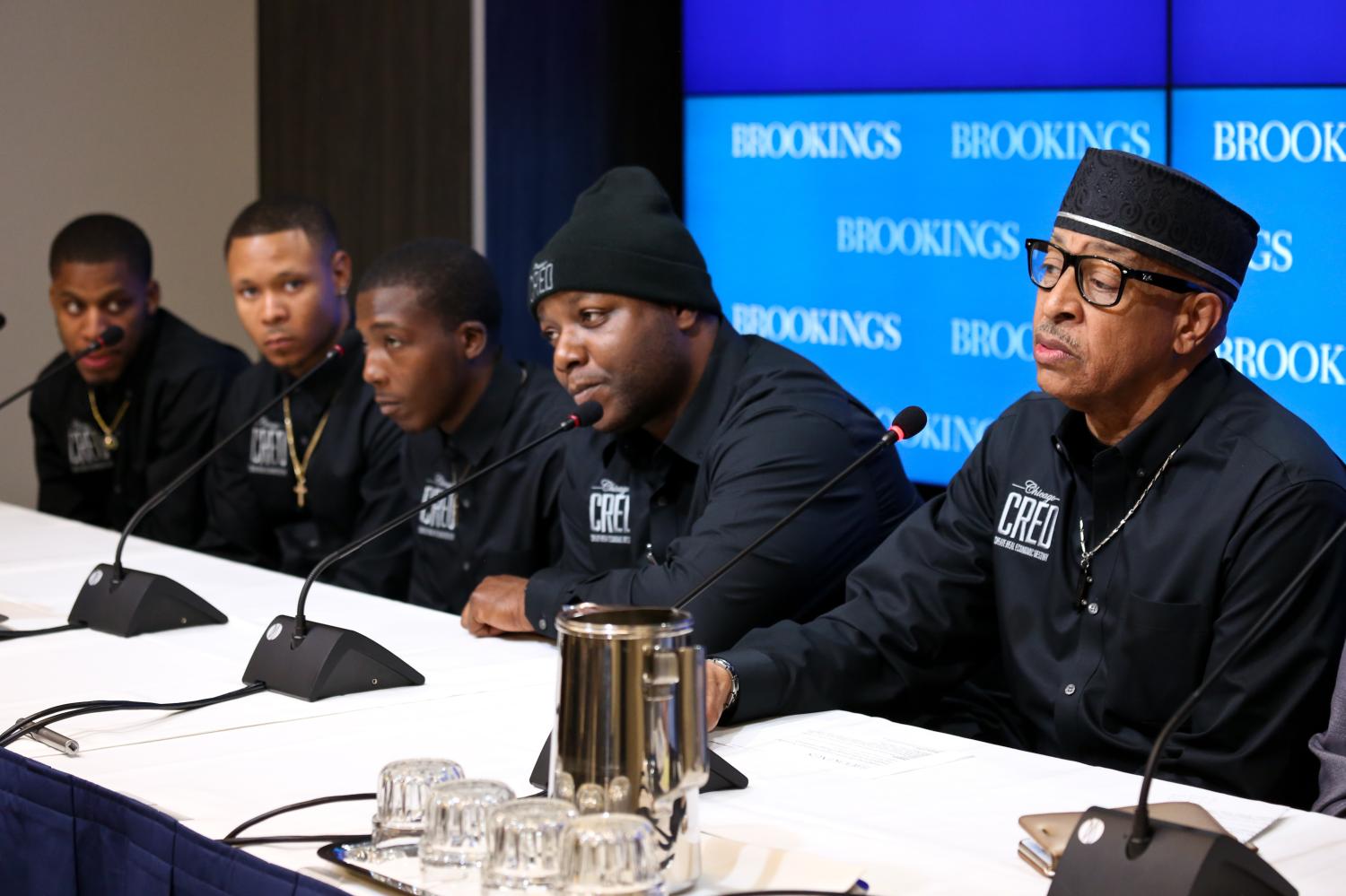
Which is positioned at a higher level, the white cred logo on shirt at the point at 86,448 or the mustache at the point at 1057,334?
the mustache at the point at 1057,334

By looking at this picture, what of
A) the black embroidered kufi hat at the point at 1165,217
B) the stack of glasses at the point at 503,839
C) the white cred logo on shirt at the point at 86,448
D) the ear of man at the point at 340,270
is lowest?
the white cred logo on shirt at the point at 86,448

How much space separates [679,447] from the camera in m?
2.70

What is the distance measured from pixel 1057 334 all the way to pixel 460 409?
1536 mm

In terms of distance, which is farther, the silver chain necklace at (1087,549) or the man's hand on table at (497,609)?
the man's hand on table at (497,609)

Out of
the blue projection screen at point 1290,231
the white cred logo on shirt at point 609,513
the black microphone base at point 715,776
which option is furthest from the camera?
the blue projection screen at point 1290,231

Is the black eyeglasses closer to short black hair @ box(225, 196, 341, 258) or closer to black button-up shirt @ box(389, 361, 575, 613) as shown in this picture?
black button-up shirt @ box(389, 361, 575, 613)

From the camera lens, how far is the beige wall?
17.2 ft

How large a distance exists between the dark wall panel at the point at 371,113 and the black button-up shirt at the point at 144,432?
26.4 inches

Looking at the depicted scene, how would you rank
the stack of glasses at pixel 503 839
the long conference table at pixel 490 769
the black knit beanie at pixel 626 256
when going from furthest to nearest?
1. the black knit beanie at pixel 626 256
2. the long conference table at pixel 490 769
3. the stack of glasses at pixel 503 839

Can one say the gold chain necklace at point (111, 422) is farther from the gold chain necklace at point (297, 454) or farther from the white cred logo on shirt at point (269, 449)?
the gold chain necklace at point (297, 454)

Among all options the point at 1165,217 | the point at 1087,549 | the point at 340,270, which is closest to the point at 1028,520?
the point at 1087,549

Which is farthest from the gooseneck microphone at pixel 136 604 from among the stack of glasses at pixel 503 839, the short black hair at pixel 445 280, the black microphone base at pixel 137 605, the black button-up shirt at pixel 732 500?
the stack of glasses at pixel 503 839

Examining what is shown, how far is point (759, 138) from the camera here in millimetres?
4406

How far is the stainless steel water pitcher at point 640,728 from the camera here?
50.1 inches
